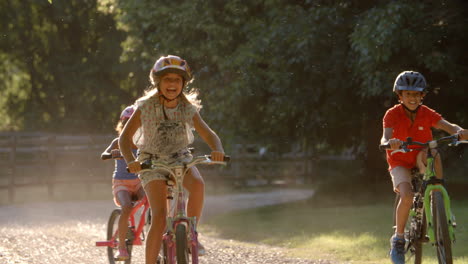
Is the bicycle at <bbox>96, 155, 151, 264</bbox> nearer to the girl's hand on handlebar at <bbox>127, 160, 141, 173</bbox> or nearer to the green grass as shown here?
the girl's hand on handlebar at <bbox>127, 160, 141, 173</bbox>

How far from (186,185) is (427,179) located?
1.97 m

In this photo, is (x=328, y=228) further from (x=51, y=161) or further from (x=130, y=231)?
(x=51, y=161)

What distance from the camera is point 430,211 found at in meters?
6.73

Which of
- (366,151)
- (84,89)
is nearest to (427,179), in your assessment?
(366,151)

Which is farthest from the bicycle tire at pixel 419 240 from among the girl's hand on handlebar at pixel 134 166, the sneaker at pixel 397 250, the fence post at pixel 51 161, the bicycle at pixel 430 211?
the fence post at pixel 51 161

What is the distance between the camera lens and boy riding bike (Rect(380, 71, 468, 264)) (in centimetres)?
706

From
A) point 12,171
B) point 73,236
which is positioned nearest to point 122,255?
point 73,236

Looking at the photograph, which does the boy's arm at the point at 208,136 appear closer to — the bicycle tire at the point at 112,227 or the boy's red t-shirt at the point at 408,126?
the boy's red t-shirt at the point at 408,126

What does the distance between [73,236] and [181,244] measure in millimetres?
7470

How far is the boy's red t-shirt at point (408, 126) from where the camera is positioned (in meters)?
7.23

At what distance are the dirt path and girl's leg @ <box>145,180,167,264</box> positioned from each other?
3.50 m

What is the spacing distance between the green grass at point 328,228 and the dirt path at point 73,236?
1.92ft

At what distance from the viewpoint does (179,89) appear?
20.3 feet

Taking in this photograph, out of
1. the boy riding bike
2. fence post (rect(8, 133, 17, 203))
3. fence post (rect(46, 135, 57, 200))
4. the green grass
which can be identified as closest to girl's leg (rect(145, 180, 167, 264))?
the boy riding bike
